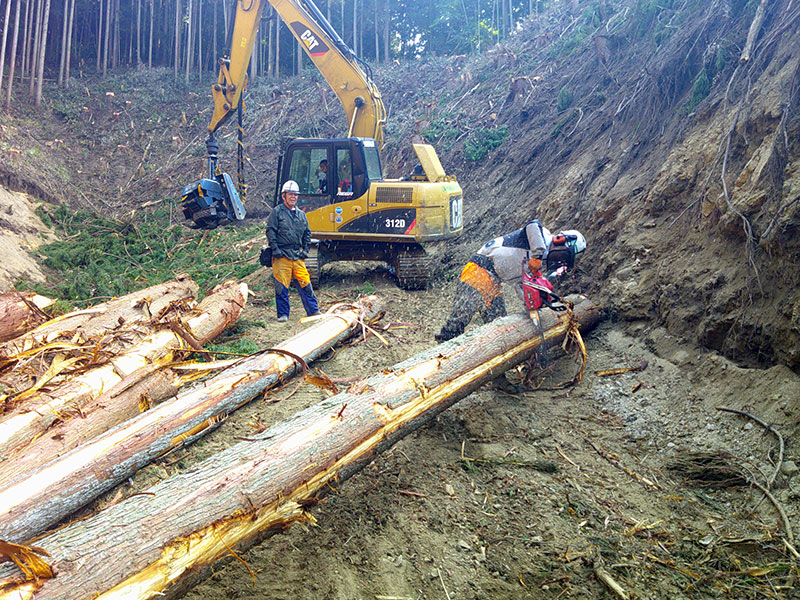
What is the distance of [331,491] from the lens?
332 cm

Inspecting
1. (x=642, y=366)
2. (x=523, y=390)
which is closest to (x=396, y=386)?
(x=523, y=390)

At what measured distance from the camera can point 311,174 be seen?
28.0ft

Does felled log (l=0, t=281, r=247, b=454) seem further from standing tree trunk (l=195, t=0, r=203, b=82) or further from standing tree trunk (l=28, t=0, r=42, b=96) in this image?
standing tree trunk (l=195, t=0, r=203, b=82)

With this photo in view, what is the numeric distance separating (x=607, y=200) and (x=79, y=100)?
20.1 meters

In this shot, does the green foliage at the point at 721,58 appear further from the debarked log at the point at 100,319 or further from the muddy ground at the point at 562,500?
the debarked log at the point at 100,319

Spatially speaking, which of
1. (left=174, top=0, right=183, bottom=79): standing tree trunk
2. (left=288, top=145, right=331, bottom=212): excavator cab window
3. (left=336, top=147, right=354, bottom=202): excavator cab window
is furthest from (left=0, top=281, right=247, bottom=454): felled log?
(left=174, top=0, right=183, bottom=79): standing tree trunk

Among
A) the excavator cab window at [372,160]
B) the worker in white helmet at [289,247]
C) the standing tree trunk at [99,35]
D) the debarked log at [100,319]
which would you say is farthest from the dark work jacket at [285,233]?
the standing tree trunk at [99,35]

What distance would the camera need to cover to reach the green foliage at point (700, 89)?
6.68 meters

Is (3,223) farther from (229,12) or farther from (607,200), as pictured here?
(229,12)

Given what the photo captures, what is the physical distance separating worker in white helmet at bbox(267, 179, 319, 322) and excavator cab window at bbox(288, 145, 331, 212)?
53.8 inches

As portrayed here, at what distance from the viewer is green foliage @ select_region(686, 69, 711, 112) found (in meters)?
6.68

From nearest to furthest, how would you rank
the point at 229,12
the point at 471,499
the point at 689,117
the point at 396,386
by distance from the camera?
the point at 471,499 → the point at 396,386 → the point at 689,117 → the point at 229,12

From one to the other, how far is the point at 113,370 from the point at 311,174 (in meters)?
4.69

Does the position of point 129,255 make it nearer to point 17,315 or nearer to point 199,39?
point 17,315
